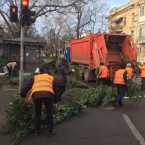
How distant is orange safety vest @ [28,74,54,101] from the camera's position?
642cm

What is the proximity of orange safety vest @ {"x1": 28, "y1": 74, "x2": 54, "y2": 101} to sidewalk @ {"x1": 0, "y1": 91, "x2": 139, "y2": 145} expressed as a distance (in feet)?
3.36

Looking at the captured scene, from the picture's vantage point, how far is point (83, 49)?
62.4 ft

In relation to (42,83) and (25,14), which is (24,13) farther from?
(42,83)

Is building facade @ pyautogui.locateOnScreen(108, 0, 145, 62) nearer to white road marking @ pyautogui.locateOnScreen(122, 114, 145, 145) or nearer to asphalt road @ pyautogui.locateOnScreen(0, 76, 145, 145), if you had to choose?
asphalt road @ pyautogui.locateOnScreen(0, 76, 145, 145)

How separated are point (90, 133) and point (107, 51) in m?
9.92

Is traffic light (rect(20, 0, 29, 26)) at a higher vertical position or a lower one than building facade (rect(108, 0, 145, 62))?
lower

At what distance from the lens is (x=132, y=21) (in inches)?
2238

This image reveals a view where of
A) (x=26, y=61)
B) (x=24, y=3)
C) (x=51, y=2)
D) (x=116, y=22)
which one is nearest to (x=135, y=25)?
(x=116, y=22)

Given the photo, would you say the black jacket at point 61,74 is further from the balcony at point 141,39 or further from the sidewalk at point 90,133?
the balcony at point 141,39

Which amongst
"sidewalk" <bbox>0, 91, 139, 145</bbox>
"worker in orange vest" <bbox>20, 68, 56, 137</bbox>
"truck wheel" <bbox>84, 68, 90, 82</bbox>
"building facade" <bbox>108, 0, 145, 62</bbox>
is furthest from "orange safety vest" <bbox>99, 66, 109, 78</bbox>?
"building facade" <bbox>108, 0, 145, 62</bbox>

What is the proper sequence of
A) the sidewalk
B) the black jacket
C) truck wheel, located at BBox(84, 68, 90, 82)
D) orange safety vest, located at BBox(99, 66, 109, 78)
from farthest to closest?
truck wheel, located at BBox(84, 68, 90, 82), orange safety vest, located at BBox(99, 66, 109, 78), the black jacket, the sidewalk

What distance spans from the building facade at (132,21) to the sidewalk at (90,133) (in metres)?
39.6

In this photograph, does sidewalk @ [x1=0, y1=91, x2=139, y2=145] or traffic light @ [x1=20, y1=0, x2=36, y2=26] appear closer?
sidewalk @ [x1=0, y1=91, x2=139, y2=145]

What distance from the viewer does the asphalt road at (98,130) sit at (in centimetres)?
632
